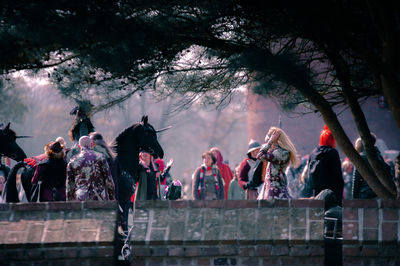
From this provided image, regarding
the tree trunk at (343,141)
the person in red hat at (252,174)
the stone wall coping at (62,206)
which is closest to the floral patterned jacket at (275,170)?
the tree trunk at (343,141)

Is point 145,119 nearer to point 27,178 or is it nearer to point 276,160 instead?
point 27,178

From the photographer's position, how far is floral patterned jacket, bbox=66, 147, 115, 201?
8047mm

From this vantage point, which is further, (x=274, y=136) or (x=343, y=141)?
(x=274, y=136)

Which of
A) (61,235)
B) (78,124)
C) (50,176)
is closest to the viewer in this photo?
(61,235)

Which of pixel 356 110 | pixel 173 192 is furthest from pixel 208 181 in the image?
pixel 356 110

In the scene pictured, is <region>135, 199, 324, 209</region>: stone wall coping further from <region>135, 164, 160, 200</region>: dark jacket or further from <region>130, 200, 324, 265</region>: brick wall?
<region>135, 164, 160, 200</region>: dark jacket

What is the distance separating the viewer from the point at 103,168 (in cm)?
823

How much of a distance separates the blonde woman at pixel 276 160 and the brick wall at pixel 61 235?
2.89 m

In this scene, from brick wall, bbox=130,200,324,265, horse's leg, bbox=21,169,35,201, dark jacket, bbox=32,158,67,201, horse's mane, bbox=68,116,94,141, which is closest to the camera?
brick wall, bbox=130,200,324,265

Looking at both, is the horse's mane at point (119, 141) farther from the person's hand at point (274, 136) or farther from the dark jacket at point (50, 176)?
the person's hand at point (274, 136)

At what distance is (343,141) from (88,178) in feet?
11.4

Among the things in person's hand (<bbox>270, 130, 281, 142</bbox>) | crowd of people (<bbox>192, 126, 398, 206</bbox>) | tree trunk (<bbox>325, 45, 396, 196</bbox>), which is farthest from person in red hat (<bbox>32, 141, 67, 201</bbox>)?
tree trunk (<bbox>325, 45, 396, 196</bbox>)

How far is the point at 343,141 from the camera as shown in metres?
8.41

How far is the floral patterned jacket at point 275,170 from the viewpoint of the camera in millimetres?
8500
